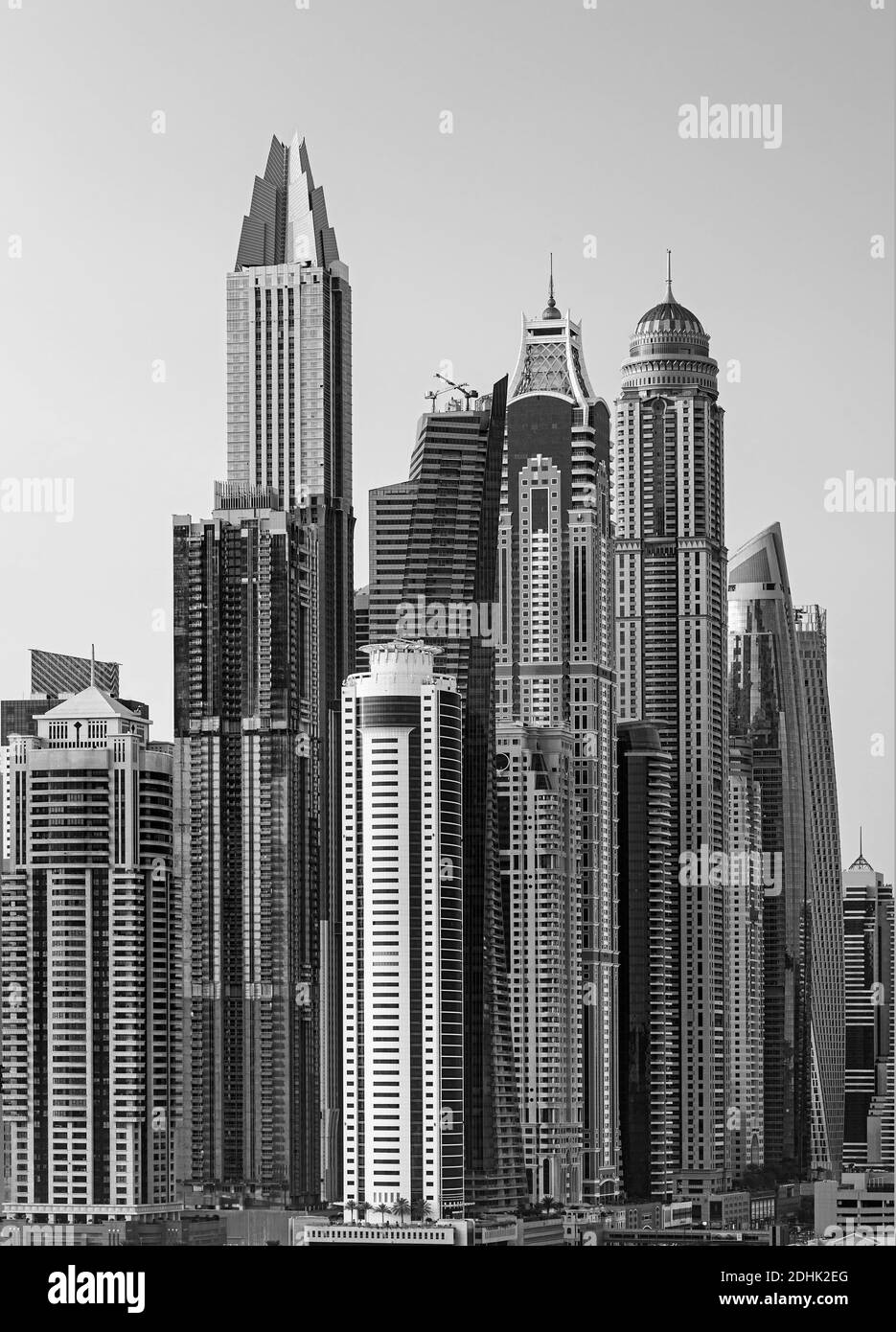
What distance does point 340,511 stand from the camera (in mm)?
24781

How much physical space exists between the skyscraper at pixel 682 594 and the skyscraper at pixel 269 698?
415cm

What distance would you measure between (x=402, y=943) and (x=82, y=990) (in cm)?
277

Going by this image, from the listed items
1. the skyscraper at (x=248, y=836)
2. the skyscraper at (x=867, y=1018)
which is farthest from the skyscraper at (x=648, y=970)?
the skyscraper at (x=248, y=836)

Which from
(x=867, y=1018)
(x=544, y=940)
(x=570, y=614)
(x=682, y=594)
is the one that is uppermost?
(x=682, y=594)

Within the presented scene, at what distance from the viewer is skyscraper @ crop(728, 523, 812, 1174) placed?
87.8ft

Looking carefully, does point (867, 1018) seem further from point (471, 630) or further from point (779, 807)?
A: point (471, 630)

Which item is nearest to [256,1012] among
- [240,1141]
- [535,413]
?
[240,1141]

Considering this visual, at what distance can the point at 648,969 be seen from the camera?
2603 cm

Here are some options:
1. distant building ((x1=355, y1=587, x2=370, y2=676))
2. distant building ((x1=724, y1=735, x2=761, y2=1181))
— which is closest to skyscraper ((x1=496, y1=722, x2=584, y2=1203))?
distant building ((x1=355, y1=587, x2=370, y2=676))

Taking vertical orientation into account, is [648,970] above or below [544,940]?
below

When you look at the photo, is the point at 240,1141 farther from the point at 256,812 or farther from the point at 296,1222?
the point at 256,812

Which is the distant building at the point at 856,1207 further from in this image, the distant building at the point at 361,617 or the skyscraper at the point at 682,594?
the distant building at the point at 361,617

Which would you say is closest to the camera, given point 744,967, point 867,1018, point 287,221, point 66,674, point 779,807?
point 66,674

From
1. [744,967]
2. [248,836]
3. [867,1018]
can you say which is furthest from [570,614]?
[867,1018]
